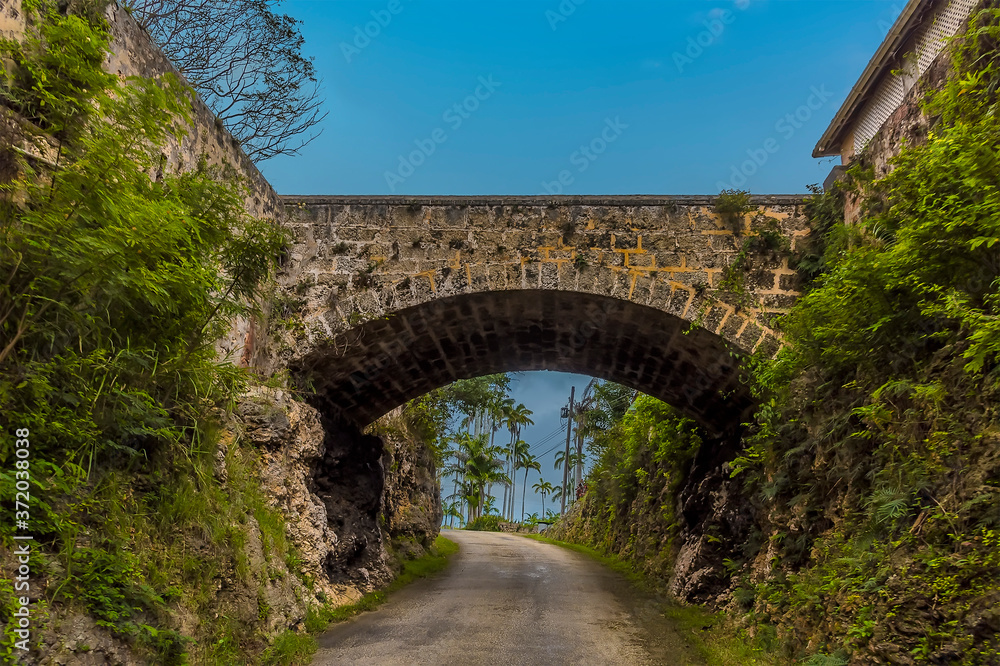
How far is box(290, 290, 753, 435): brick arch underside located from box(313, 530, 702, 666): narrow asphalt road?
9.69 ft

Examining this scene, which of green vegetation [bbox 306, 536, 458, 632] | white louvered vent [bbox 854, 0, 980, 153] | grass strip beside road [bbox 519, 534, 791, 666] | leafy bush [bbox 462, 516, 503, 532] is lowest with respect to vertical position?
leafy bush [bbox 462, 516, 503, 532]

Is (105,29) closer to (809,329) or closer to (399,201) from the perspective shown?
(399,201)

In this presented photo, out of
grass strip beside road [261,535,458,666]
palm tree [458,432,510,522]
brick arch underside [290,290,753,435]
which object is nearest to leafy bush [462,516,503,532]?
palm tree [458,432,510,522]

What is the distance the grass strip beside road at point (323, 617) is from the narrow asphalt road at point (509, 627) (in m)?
0.14

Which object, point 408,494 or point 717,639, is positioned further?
point 408,494

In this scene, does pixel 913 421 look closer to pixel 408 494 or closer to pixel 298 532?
pixel 298 532

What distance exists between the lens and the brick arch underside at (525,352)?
793cm

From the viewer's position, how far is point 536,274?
25.6ft

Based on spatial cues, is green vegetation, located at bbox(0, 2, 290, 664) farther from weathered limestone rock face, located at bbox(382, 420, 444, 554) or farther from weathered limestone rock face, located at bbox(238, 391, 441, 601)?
weathered limestone rock face, located at bbox(382, 420, 444, 554)

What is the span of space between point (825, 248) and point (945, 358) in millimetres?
3411

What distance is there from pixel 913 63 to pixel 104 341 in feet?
23.6

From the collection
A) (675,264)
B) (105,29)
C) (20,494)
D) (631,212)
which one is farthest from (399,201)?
(20,494)

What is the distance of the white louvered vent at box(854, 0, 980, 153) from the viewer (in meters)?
6.19

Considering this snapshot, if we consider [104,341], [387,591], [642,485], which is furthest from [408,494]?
[104,341]
